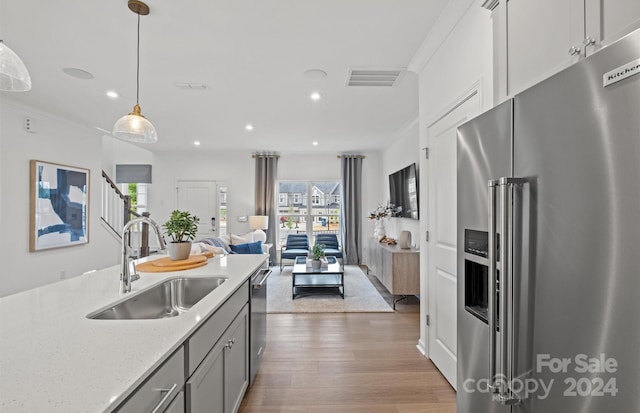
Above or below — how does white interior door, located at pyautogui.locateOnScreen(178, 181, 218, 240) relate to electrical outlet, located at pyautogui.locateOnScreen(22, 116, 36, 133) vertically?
below

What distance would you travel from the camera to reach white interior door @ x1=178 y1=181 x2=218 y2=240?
7059 mm

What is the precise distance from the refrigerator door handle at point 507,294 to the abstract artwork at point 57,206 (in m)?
5.45

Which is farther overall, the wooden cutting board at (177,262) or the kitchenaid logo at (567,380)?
the wooden cutting board at (177,262)

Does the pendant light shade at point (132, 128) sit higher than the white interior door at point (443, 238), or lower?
higher

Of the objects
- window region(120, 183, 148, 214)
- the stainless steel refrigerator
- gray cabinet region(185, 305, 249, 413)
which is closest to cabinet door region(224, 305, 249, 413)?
gray cabinet region(185, 305, 249, 413)

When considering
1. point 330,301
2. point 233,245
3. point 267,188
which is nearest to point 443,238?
point 330,301

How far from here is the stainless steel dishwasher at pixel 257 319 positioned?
6.82ft

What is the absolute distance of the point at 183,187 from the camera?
7059 millimetres

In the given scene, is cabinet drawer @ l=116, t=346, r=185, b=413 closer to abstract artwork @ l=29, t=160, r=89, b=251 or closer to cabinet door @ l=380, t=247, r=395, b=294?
cabinet door @ l=380, t=247, r=395, b=294

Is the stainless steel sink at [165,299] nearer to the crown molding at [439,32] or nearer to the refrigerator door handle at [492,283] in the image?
the refrigerator door handle at [492,283]

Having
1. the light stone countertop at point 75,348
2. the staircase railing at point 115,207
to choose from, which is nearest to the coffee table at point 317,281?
the light stone countertop at point 75,348

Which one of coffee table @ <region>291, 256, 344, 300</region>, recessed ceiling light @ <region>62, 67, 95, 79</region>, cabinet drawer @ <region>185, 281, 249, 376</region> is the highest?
recessed ceiling light @ <region>62, 67, 95, 79</region>

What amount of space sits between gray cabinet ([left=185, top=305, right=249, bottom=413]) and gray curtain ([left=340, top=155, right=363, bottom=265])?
17.0 feet

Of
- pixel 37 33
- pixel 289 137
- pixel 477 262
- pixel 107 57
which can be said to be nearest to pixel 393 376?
pixel 477 262
